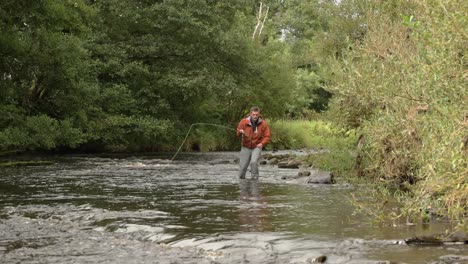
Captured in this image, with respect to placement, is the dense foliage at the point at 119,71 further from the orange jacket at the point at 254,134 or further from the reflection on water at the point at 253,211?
the reflection on water at the point at 253,211

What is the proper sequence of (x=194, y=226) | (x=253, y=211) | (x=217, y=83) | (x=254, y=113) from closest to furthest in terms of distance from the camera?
(x=194, y=226)
(x=253, y=211)
(x=254, y=113)
(x=217, y=83)

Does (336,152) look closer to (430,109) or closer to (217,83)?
(430,109)

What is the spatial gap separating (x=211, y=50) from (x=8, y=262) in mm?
31034

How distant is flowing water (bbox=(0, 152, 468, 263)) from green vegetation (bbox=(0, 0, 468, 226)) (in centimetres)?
127

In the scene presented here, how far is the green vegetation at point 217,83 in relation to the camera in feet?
27.9

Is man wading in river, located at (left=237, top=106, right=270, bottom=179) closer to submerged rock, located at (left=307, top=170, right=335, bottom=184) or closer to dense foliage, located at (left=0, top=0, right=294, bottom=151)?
submerged rock, located at (left=307, top=170, right=335, bottom=184)

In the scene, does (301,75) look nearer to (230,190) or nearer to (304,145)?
(304,145)

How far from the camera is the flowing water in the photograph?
861 centimetres

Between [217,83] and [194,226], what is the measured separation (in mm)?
26449

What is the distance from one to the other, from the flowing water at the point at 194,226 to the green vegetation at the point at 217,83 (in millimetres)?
1274

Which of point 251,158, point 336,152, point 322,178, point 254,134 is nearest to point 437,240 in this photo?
point 322,178

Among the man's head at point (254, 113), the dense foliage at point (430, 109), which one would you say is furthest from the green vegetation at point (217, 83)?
the man's head at point (254, 113)

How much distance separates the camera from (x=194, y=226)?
10.7 metres

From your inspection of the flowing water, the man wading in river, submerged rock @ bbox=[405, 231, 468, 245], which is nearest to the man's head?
the man wading in river
